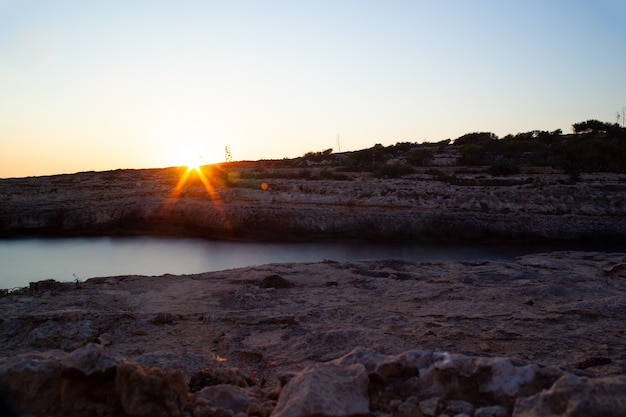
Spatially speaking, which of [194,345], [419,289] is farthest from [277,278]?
[194,345]

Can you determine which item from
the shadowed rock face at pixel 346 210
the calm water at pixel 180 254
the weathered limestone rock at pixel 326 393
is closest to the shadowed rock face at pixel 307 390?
the weathered limestone rock at pixel 326 393

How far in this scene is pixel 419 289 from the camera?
7.01 metres

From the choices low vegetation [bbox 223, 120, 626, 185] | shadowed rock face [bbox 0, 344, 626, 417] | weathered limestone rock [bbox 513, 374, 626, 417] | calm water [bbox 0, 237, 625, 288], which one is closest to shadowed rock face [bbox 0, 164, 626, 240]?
calm water [bbox 0, 237, 625, 288]

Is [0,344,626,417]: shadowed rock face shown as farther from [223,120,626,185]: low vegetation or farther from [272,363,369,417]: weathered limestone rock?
[223,120,626,185]: low vegetation

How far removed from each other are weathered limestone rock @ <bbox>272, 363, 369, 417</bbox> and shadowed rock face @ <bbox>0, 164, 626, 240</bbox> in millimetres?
12685

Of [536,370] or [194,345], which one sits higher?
[536,370]

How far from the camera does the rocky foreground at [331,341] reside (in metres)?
2.47

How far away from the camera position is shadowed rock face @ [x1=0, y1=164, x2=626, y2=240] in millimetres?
14953

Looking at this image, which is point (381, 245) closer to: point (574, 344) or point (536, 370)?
point (574, 344)

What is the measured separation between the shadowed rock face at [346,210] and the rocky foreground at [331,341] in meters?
5.11

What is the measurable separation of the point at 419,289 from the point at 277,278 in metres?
2.12

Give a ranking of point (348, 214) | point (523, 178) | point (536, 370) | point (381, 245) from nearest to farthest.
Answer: point (536, 370)
point (381, 245)
point (348, 214)
point (523, 178)

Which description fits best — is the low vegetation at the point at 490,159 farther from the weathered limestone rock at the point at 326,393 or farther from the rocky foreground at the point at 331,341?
the weathered limestone rock at the point at 326,393

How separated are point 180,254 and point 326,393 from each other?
38.0ft
